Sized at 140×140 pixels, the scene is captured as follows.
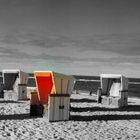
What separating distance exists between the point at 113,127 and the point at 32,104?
3946 millimetres

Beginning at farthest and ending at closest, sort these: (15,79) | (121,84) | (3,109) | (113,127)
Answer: (15,79)
(121,84)
(3,109)
(113,127)

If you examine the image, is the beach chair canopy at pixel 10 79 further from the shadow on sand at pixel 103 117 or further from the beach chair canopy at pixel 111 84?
the shadow on sand at pixel 103 117

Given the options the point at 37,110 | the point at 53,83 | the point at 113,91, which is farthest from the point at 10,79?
the point at 53,83

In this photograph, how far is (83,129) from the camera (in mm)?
12688

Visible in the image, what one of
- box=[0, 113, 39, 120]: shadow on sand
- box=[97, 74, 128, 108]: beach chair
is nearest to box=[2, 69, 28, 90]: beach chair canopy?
box=[97, 74, 128, 108]: beach chair

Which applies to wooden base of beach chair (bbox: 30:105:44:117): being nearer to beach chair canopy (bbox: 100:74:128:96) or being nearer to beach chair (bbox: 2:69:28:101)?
beach chair (bbox: 2:69:28:101)

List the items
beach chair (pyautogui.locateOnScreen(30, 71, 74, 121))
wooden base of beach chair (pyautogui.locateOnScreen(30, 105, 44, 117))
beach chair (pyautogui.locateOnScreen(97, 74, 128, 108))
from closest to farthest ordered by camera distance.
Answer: beach chair (pyautogui.locateOnScreen(30, 71, 74, 121)) < wooden base of beach chair (pyautogui.locateOnScreen(30, 105, 44, 117)) < beach chair (pyautogui.locateOnScreen(97, 74, 128, 108))

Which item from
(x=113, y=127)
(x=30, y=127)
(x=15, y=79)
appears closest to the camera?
(x=30, y=127)

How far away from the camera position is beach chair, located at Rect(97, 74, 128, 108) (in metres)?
21.0

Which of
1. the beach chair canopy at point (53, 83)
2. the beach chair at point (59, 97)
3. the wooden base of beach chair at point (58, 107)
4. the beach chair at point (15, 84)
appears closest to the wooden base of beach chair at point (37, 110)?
the beach chair at point (59, 97)

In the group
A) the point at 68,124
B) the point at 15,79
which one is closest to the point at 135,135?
the point at 68,124

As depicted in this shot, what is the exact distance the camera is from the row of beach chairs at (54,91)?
14.0m

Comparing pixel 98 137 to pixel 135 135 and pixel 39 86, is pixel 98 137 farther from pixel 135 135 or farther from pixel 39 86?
pixel 39 86

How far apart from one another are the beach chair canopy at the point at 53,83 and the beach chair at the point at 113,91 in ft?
18.8
